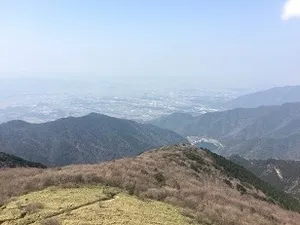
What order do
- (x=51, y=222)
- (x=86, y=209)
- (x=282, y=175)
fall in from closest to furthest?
(x=51, y=222) → (x=86, y=209) → (x=282, y=175)

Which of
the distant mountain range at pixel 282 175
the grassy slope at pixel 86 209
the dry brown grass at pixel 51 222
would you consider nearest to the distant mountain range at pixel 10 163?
the grassy slope at pixel 86 209

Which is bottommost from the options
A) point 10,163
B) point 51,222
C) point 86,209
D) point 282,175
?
point 282,175

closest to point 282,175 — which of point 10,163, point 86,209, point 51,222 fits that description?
point 10,163

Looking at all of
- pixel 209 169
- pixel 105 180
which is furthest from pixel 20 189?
pixel 209 169

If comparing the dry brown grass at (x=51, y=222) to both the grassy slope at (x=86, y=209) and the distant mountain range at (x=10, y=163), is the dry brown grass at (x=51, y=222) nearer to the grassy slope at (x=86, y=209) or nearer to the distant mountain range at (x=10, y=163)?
the grassy slope at (x=86, y=209)

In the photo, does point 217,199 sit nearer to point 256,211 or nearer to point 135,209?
point 256,211

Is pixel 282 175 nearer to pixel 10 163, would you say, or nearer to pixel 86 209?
pixel 10 163

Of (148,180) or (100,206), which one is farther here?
(148,180)

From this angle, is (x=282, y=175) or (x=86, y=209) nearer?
(x=86, y=209)

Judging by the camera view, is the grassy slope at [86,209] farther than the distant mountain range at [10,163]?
No
